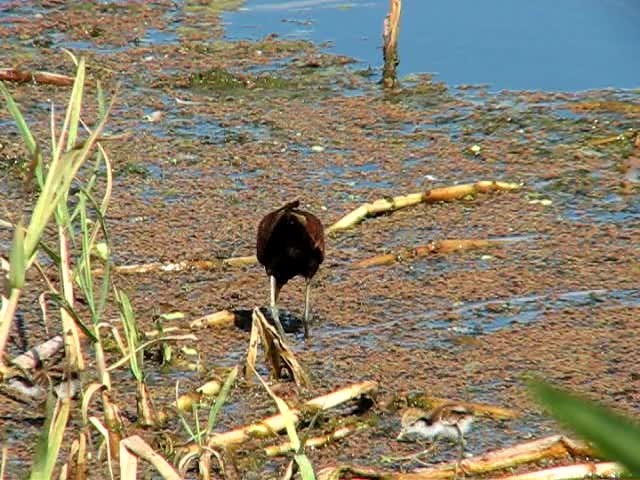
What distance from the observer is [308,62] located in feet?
24.4

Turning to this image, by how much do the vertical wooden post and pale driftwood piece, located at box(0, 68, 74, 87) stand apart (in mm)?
1831

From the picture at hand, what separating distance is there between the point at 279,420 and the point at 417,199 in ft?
7.26

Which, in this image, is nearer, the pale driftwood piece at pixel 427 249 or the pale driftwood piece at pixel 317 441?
the pale driftwood piece at pixel 317 441

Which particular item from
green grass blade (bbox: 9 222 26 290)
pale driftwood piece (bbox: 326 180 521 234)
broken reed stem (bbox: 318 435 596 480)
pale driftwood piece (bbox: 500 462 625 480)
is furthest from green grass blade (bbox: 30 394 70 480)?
pale driftwood piece (bbox: 326 180 521 234)

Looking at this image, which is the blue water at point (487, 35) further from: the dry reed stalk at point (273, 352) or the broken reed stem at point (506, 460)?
the broken reed stem at point (506, 460)

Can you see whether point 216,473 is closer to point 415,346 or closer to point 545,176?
point 415,346

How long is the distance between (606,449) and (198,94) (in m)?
6.82

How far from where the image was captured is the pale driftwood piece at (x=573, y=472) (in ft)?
9.00

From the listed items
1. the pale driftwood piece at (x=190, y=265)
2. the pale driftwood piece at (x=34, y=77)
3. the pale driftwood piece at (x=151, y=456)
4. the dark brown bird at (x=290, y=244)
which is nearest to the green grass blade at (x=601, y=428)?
the pale driftwood piece at (x=151, y=456)

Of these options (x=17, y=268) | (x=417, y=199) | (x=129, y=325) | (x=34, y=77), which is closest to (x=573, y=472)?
(x=129, y=325)

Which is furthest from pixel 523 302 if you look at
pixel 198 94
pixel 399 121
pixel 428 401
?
pixel 198 94

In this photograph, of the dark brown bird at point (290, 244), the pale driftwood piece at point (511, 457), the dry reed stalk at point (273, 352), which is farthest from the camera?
the dark brown bird at point (290, 244)

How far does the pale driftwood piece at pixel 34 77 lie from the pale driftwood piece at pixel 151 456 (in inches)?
204

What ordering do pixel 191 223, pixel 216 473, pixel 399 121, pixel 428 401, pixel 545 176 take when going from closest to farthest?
pixel 216 473, pixel 428 401, pixel 191 223, pixel 545 176, pixel 399 121
